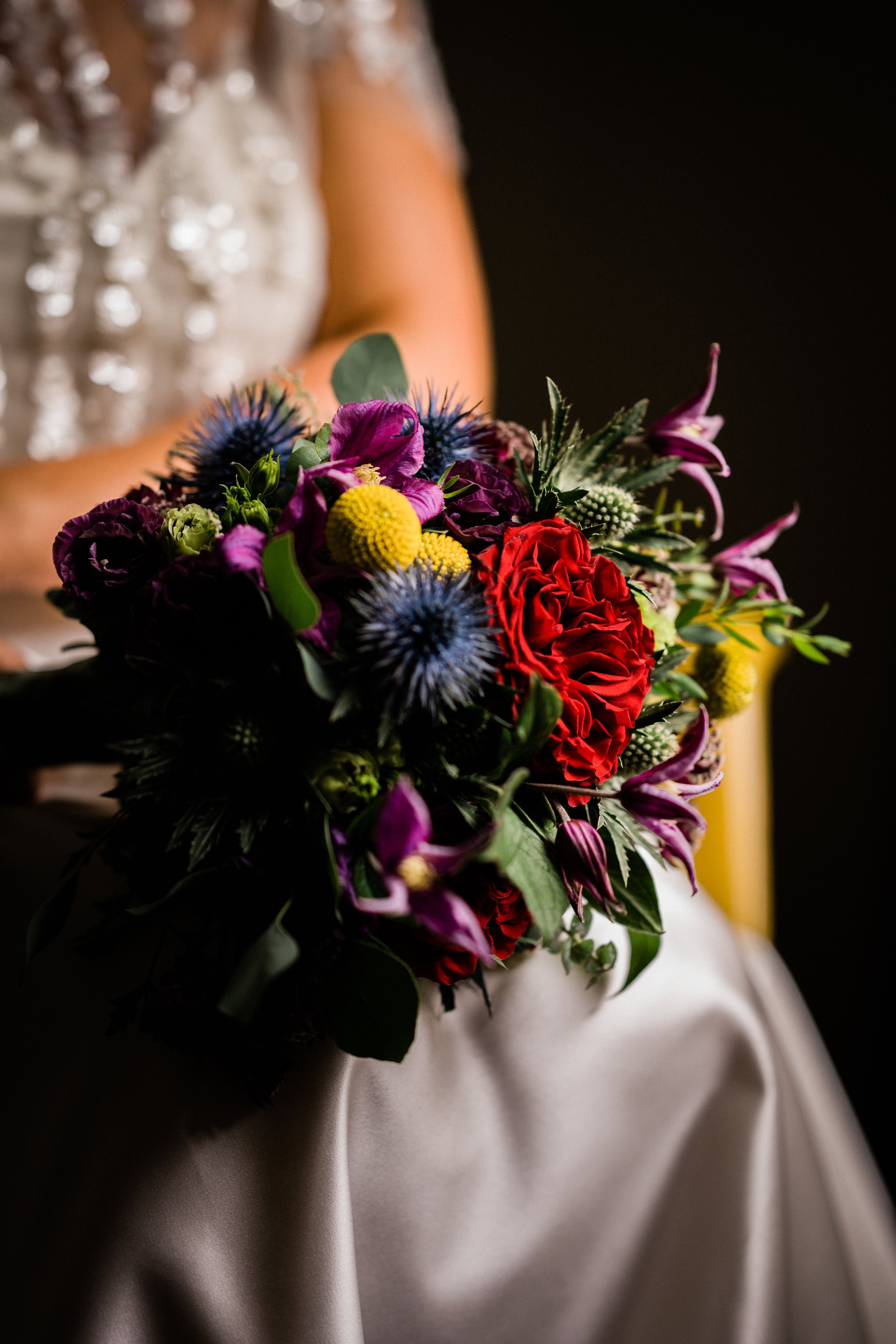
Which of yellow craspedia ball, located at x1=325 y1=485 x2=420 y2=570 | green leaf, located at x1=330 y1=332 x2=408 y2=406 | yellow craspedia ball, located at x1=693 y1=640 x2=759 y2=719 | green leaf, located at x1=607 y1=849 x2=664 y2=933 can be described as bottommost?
green leaf, located at x1=607 y1=849 x2=664 y2=933

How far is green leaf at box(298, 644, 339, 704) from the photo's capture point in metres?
0.33

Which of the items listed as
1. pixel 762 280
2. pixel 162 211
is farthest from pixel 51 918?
pixel 762 280

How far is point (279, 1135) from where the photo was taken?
1.41 feet

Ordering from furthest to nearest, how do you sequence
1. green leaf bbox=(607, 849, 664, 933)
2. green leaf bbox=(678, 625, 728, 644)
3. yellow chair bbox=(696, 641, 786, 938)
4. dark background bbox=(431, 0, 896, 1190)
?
dark background bbox=(431, 0, 896, 1190)
yellow chair bbox=(696, 641, 786, 938)
green leaf bbox=(678, 625, 728, 644)
green leaf bbox=(607, 849, 664, 933)

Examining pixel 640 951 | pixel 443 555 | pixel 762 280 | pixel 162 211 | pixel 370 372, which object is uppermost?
pixel 162 211

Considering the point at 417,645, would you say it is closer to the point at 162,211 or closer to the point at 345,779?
the point at 345,779

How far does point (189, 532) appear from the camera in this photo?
38cm

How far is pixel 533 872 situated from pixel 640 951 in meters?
0.13

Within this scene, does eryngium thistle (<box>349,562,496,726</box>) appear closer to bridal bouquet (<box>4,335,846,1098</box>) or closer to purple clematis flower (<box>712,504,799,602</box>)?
bridal bouquet (<box>4,335,846,1098</box>)

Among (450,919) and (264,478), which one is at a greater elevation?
(264,478)

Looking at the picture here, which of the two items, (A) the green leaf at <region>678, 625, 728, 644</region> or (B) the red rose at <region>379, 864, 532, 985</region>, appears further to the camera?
(A) the green leaf at <region>678, 625, 728, 644</region>

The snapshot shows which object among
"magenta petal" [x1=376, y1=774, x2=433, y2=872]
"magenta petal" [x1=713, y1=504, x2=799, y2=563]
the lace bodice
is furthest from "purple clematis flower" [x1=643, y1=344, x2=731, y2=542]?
the lace bodice

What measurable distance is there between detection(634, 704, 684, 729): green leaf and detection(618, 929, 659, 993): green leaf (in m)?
0.11

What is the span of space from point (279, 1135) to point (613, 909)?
21cm
